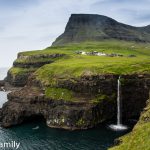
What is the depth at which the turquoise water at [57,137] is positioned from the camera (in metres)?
110

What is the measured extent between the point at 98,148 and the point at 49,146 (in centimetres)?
1593

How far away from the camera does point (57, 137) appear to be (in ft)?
400

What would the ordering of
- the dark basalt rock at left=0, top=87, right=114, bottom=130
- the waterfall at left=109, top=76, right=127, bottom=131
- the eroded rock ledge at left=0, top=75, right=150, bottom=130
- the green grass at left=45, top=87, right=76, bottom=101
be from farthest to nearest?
the green grass at left=45, top=87, right=76, bottom=101
the eroded rock ledge at left=0, top=75, right=150, bottom=130
the dark basalt rock at left=0, top=87, right=114, bottom=130
the waterfall at left=109, top=76, right=127, bottom=131

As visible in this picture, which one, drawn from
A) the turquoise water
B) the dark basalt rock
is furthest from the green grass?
the turquoise water

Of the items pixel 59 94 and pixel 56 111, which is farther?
pixel 59 94

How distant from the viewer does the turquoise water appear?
360ft

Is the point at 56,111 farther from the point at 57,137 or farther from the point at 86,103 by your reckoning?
the point at 57,137

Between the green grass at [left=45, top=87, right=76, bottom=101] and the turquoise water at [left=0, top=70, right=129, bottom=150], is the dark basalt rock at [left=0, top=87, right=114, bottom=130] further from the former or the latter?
the turquoise water at [left=0, top=70, right=129, bottom=150]

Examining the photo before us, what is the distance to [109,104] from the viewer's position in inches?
5704

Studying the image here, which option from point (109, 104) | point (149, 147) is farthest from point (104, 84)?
point (149, 147)

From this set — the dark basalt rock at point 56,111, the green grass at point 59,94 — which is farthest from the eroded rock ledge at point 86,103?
the green grass at point 59,94

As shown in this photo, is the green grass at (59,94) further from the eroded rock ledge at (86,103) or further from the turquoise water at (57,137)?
the turquoise water at (57,137)

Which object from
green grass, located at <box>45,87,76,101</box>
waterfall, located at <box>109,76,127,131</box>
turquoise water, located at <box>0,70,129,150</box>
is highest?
green grass, located at <box>45,87,76,101</box>

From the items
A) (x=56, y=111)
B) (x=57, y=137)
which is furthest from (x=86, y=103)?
(x=57, y=137)
